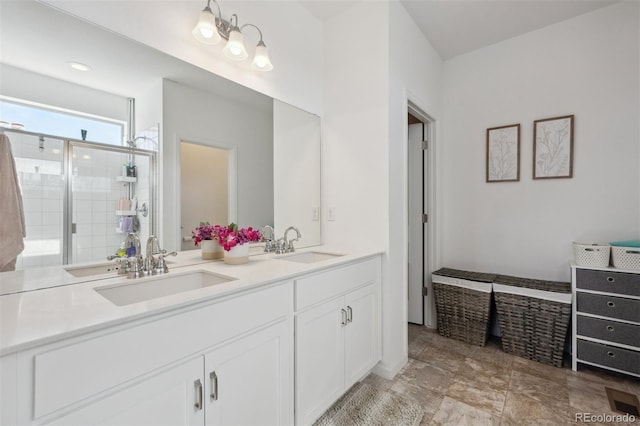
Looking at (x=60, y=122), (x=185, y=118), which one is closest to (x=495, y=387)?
(x=185, y=118)

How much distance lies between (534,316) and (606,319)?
41 centimetres

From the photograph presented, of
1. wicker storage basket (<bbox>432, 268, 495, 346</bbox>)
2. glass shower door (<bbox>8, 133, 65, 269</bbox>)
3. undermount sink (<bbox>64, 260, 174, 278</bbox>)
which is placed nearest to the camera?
glass shower door (<bbox>8, 133, 65, 269</bbox>)

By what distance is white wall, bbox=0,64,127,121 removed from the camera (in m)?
1.09

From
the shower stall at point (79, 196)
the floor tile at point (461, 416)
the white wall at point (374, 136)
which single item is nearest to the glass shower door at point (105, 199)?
the shower stall at point (79, 196)

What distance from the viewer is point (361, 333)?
1.90 m

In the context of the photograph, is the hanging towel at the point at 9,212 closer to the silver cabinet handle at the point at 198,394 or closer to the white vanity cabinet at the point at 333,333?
the silver cabinet handle at the point at 198,394

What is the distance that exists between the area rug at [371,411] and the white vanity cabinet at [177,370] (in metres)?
0.43

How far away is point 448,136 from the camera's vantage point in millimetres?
3059

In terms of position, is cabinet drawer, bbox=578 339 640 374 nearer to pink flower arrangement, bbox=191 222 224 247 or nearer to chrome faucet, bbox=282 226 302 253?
chrome faucet, bbox=282 226 302 253

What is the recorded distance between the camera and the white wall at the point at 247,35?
4.31ft

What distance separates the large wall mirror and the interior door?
1.20 metres

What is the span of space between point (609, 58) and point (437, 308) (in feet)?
8.11

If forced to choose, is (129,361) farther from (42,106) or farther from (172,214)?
(42,106)

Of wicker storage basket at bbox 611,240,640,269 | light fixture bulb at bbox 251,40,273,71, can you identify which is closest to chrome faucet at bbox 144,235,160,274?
light fixture bulb at bbox 251,40,273,71
